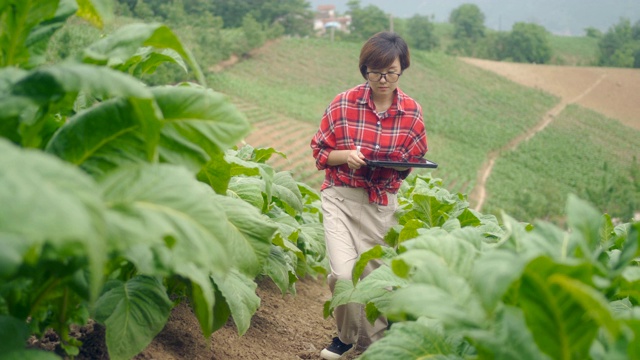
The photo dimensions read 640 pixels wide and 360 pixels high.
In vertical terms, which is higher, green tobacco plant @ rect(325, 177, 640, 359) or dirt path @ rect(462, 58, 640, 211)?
green tobacco plant @ rect(325, 177, 640, 359)

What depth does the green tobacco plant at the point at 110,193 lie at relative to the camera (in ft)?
4.22

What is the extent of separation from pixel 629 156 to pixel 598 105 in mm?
12034

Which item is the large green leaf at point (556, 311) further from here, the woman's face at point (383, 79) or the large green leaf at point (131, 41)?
the woman's face at point (383, 79)

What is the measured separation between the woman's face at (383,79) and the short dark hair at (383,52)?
3 cm

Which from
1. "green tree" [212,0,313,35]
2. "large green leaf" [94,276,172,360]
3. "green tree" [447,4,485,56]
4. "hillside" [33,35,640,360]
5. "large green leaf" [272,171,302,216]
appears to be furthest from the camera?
"green tree" [447,4,485,56]

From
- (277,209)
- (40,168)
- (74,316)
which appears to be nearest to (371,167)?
(277,209)

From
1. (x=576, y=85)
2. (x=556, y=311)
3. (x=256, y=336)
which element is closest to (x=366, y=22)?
(x=576, y=85)

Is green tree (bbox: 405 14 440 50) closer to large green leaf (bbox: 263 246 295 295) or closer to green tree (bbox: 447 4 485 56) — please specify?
green tree (bbox: 447 4 485 56)

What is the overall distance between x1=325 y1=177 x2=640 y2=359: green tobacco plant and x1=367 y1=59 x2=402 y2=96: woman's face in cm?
168

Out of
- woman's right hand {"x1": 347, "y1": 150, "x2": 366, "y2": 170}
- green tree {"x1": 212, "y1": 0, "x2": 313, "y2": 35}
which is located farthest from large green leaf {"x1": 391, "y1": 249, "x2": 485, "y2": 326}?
green tree {"x1": 212, "y1": 0, "x2": 313, "y2": 35}

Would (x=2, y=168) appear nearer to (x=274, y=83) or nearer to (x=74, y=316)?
(x=74, y=316)

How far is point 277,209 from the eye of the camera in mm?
4391

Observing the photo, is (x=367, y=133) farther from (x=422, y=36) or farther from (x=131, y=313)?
(x=422, y=36)

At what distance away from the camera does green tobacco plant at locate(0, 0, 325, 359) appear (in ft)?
4.22
